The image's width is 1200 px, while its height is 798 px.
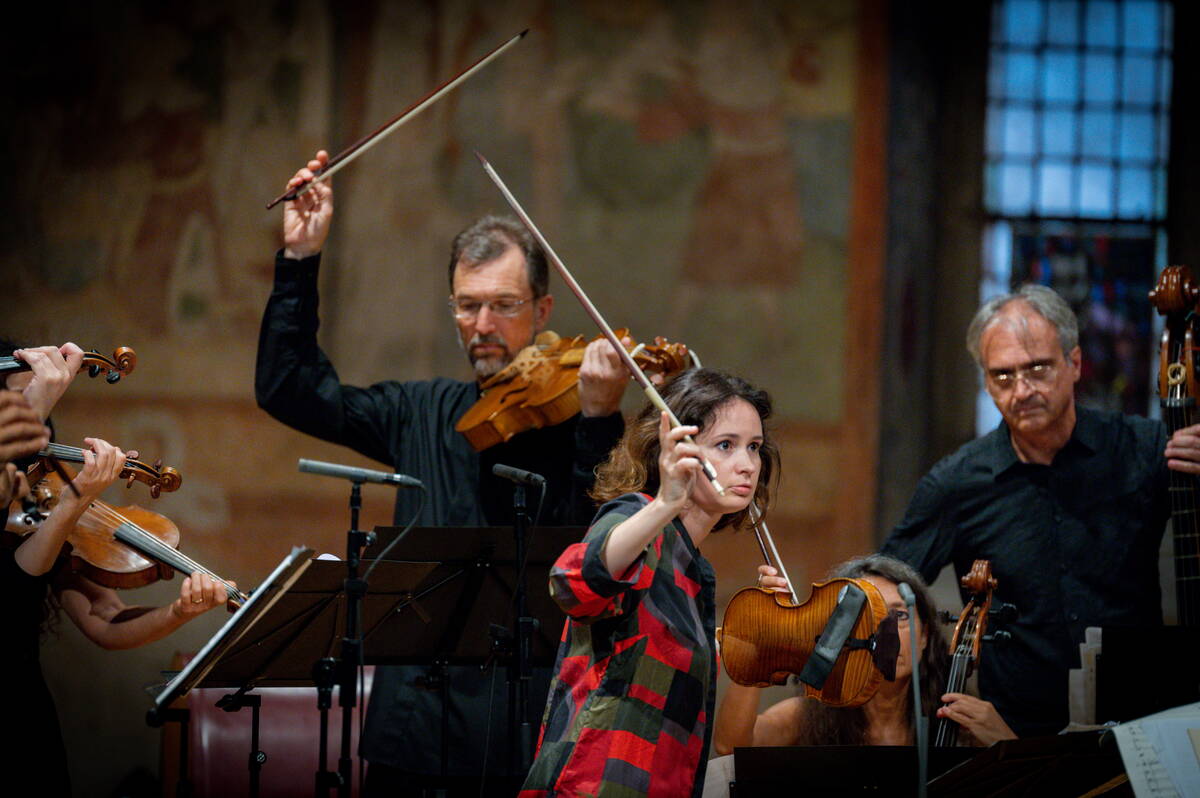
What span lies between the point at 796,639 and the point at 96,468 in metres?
1.42

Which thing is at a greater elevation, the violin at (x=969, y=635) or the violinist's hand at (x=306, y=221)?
the violinist's hand at (x=306, y=221)

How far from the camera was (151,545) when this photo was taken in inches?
107

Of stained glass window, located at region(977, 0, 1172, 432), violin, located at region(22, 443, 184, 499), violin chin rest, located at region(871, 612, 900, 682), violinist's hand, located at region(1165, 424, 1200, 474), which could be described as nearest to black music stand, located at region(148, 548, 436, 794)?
violin, located at region(22, 443, 184, 499)

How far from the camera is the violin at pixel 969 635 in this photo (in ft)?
9.21

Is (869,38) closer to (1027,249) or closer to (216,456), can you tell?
(1027,249)

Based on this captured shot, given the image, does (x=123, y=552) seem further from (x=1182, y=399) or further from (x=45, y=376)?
(x=1182, y=399)

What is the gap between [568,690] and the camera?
2088 mm

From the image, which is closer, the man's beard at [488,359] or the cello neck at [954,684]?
the cello neck at [954,684]

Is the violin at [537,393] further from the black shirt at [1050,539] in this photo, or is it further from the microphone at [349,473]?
the black shirt at [1050,539]

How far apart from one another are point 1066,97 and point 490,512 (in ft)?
12.2

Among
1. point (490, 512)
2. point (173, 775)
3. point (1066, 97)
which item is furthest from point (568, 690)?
point (1066, 97)

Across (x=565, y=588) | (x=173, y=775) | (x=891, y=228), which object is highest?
(x=891, y=228)

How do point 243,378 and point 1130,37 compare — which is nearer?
point 243,378

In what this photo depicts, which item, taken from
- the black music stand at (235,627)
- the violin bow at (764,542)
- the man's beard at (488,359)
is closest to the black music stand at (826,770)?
the violin bow at (764,542)
